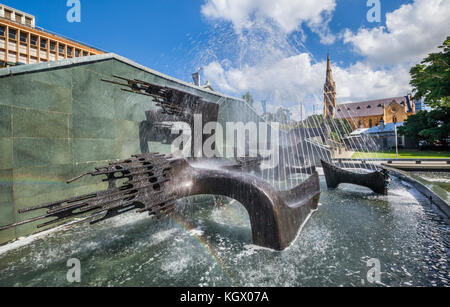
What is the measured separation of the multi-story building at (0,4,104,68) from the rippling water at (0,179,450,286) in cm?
7248

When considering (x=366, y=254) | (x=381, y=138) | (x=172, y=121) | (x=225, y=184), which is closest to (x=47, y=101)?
(x=172, y=121)

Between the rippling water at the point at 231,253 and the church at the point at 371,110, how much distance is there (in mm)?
85509

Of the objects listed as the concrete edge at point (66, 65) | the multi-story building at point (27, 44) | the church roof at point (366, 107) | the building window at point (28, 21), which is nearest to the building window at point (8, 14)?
the multi-story building at point (27, 44)

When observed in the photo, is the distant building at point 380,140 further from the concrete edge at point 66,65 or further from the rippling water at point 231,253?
the concrete edge at point 66,65

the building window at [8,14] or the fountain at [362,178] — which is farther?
the building window at [8,14]

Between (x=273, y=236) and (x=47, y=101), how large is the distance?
7.84m

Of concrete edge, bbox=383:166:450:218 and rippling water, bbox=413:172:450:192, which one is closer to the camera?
concrete edge, bbox=383:166:450:218

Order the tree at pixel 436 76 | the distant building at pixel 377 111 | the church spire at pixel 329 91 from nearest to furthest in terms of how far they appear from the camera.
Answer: the tree at pixel 436 76, the church spire at pixel 329 91, the distant building at pixel 377 111

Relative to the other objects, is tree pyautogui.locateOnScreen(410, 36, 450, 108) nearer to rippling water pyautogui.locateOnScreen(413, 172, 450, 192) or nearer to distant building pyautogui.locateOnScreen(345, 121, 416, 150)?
rippling water pyautogui.locateOnScreen(413, 172, 450, 192)

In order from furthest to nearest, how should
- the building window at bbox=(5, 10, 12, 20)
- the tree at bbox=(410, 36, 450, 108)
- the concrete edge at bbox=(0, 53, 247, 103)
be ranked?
the building window at bbox=(5, 10, 12, 20), the tree at bbox=(410, 36, 450, 108), the concrete edge at bbox=(0, 53, 247, 103)

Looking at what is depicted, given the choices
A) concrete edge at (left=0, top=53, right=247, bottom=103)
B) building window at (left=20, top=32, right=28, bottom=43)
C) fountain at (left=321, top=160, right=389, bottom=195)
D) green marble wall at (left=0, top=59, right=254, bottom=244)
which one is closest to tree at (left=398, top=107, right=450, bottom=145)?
fountain at (left=321, top=160, right=389, bottom=195)

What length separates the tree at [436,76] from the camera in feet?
72.0

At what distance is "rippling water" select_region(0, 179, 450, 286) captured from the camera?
3.18 m

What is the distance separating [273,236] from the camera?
405cm
